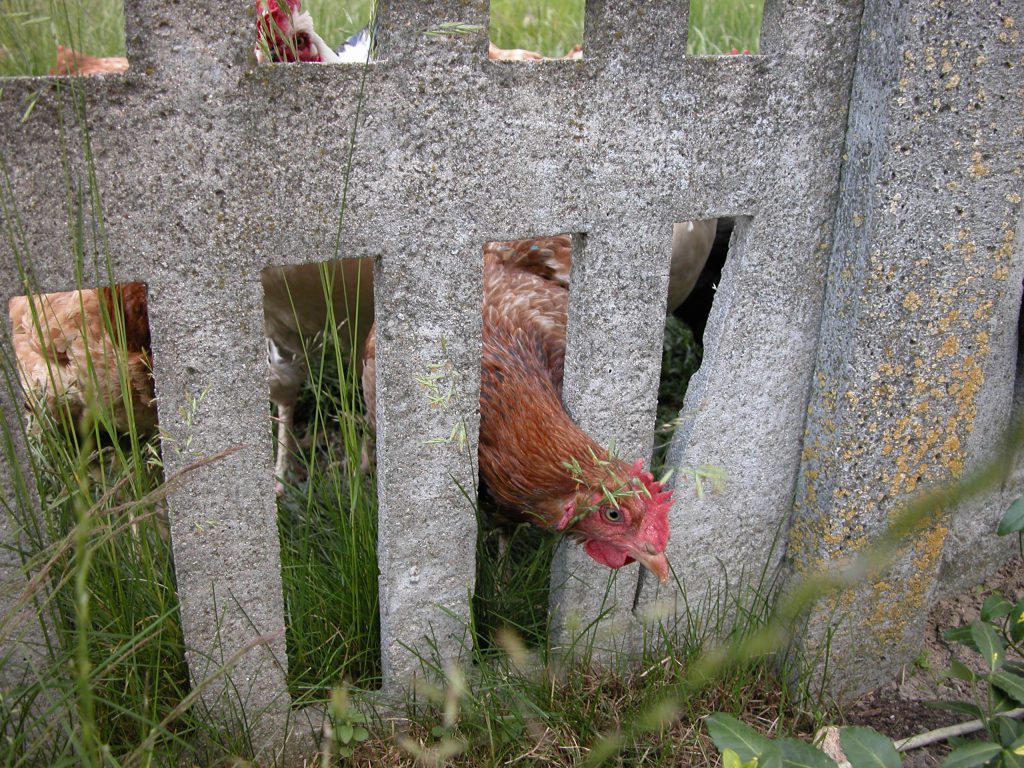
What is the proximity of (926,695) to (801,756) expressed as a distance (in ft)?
2.82

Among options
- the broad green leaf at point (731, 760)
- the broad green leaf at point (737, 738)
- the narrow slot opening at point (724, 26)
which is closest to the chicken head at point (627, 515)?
the broad green leaf at point (737, 738)

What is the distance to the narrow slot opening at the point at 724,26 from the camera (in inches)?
199

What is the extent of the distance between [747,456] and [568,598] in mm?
538

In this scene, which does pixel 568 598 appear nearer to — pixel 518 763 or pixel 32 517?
pixel 518 763

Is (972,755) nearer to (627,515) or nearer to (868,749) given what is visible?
(868,749)

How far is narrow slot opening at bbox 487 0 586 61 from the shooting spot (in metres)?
5.56

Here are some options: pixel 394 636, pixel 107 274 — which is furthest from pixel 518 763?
pixel 107 274

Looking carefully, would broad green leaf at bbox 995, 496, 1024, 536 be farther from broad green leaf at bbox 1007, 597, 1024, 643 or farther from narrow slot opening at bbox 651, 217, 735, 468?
narrow slot opening at bbox 651, 217, 735, 468

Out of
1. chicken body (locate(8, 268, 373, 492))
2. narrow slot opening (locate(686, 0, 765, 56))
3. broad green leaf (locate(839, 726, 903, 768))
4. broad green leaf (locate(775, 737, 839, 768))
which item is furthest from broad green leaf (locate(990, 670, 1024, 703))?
narrow slot opening (locate(686, 0, 765, 56))

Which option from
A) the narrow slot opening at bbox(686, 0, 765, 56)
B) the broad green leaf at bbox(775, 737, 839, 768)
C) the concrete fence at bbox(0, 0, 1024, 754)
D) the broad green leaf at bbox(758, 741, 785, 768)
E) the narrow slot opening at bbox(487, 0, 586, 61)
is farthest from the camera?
the narrow slot opening at bbox(487, 0, 586, 61)

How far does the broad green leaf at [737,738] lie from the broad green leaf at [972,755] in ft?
1.17

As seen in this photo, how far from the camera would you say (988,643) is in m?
1.99

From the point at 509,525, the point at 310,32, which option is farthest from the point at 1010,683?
the point at 310,32

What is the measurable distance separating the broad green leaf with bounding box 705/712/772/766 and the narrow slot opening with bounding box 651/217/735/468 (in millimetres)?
817
